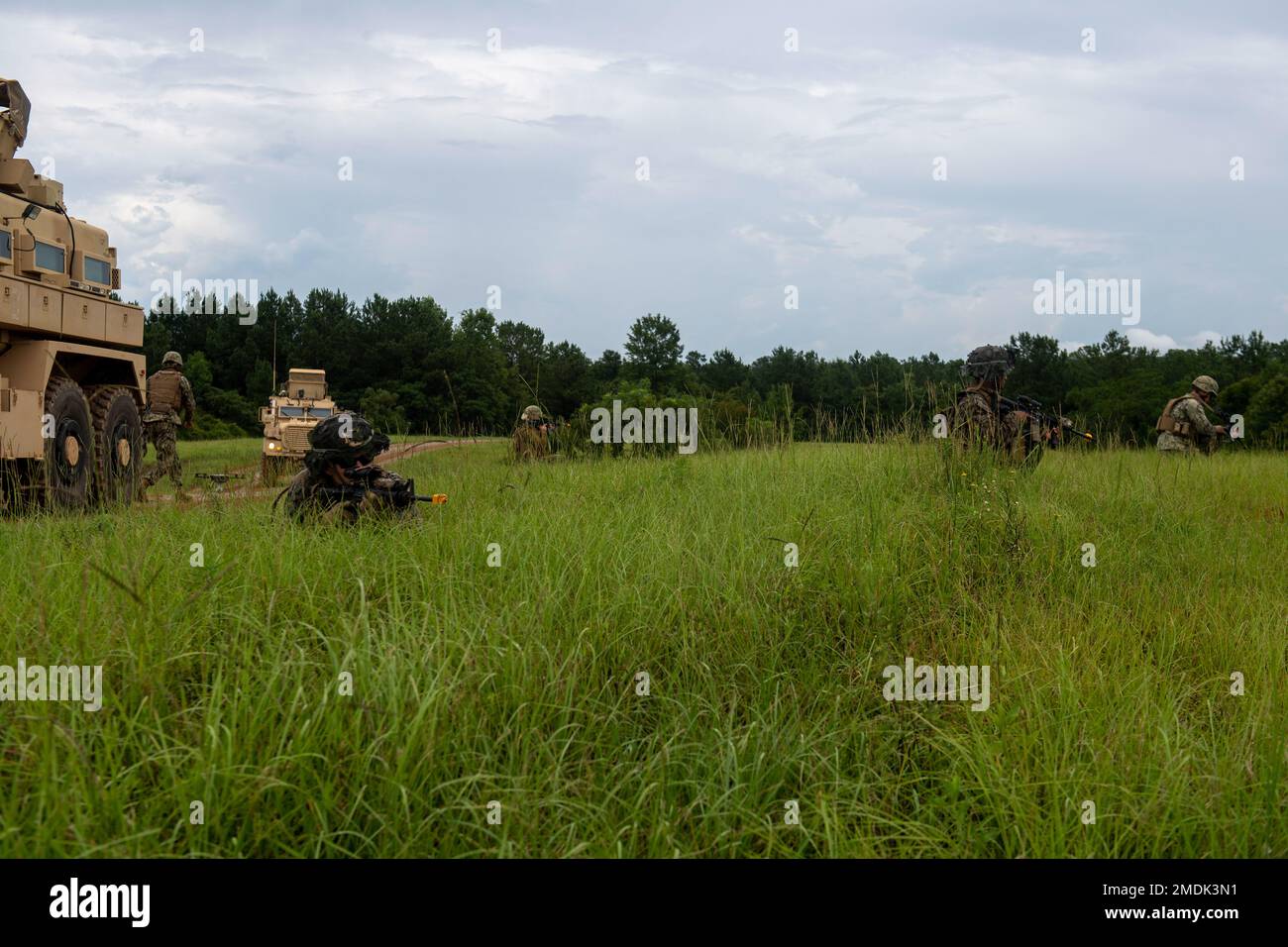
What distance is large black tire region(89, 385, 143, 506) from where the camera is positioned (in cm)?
1016

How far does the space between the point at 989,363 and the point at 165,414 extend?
1022 centimetres

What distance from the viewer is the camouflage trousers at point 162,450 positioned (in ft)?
42.0

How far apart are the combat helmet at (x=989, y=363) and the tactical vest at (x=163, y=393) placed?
393 inches

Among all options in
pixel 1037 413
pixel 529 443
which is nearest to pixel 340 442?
pixel 529 443

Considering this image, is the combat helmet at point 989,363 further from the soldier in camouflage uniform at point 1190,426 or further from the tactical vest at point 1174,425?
the tactical vest at point 1174,425

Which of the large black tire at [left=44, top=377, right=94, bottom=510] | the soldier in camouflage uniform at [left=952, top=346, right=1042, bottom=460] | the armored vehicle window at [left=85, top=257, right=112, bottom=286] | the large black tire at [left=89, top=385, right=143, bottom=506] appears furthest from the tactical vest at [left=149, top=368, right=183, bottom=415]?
the soldier in camouflage uniform at [left=952, top=346, right=1042, bottom=460]

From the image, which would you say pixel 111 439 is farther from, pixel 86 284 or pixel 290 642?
pixel 290 642

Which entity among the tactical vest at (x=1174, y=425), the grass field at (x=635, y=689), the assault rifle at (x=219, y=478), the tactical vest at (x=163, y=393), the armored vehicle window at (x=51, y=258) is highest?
the armored vehicle window at (x=51, y=258)

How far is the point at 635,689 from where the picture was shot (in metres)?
3.72

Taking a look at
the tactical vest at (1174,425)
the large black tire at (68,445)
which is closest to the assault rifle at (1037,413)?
the tactical vest at (1174,425)

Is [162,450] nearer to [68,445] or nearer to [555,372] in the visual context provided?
[68,445]

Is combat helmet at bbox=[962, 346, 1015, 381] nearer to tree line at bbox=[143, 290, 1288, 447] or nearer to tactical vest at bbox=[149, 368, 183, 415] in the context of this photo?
tree line at bbox=[143, 290, 1288, 447]

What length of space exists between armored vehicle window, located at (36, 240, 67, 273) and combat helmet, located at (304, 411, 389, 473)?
205 inches
